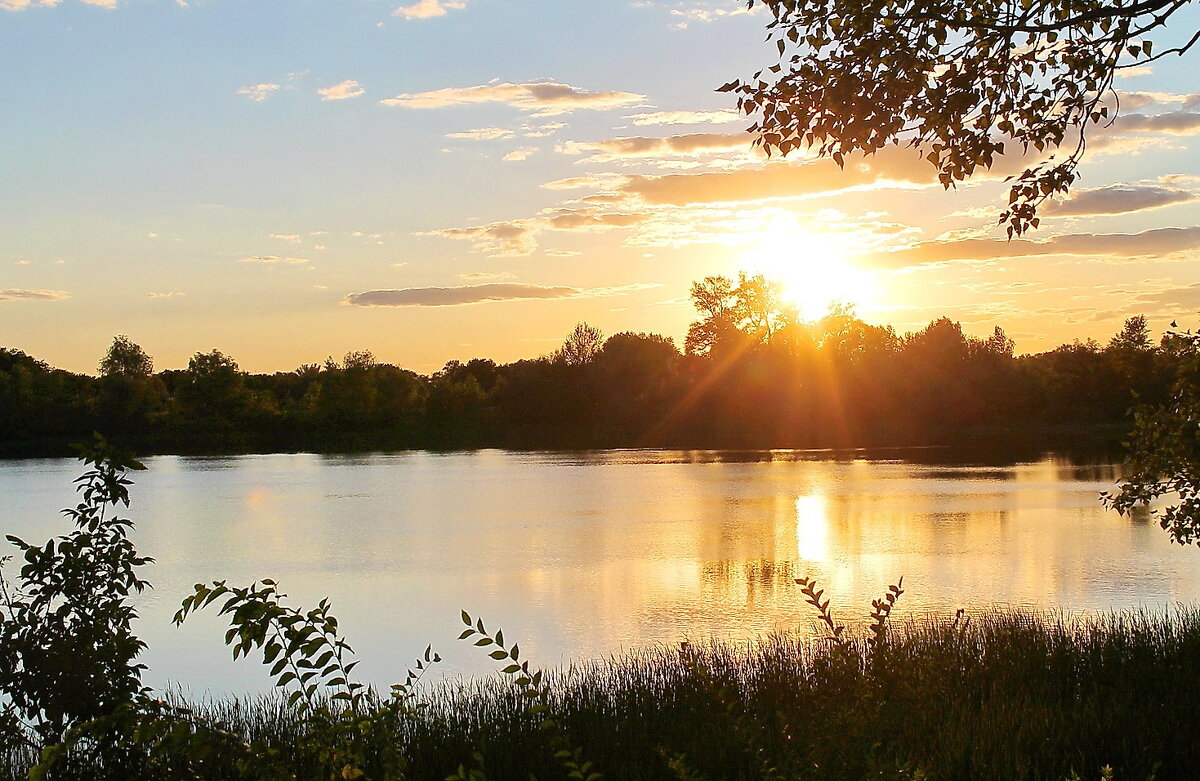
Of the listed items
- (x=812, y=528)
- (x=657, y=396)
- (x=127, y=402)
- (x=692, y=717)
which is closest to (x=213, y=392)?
(x=127, y=402)

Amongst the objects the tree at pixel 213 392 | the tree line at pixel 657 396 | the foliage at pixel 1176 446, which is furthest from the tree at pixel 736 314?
the foliage at pixel 1176 446

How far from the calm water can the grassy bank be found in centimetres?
392

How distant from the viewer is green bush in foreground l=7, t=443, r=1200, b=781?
17.4 feet

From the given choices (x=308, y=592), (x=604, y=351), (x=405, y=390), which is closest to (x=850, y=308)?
(x=604, y=351)

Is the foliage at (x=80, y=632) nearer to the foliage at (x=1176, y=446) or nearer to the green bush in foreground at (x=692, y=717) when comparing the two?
the green bush in foreground at (x=692, y=717)

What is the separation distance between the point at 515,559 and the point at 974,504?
1412 centimetres

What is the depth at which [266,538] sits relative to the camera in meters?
25.6

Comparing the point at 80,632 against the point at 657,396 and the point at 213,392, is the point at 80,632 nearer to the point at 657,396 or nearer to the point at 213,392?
the point at 657,396

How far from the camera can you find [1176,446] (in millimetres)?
9078

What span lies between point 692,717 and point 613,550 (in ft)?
46.2

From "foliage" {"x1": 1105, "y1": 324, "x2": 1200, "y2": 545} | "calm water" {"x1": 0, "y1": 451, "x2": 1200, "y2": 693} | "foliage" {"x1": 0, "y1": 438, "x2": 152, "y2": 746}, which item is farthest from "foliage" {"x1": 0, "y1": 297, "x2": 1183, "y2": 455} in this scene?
"foliage" {"x1": 0, "y1": 438, "x2": 152, "y2": 746}

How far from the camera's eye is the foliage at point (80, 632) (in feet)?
21.4

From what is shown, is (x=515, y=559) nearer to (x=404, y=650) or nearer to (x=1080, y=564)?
(x=404, y=650)

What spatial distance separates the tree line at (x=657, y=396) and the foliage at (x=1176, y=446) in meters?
59.5
